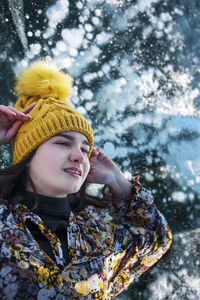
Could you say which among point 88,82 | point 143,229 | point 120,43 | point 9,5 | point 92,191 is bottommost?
point 92,191

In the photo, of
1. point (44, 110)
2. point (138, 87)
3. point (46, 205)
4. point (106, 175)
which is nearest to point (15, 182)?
point (46, 205)

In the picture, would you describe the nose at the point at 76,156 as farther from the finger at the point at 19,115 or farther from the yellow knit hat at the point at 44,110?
the finger at the point at 19,115

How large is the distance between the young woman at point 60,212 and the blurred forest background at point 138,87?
1.72 feet

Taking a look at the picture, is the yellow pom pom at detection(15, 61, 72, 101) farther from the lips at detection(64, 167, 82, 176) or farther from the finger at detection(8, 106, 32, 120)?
the lips at detection(64, 167, 82, 176)

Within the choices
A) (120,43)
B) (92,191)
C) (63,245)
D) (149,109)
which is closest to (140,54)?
(120,43)

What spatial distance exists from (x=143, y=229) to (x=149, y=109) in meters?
0.99

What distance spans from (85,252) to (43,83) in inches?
27.5

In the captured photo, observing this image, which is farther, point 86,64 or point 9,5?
point 86,64

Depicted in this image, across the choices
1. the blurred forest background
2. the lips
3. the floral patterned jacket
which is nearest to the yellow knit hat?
the lips

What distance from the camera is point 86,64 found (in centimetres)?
202

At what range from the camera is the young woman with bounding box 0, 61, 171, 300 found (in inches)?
39.3

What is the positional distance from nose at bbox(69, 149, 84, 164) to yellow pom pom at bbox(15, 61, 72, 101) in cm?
33

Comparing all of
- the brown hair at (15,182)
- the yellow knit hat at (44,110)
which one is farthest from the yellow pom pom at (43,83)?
the brown hair at (15,182)

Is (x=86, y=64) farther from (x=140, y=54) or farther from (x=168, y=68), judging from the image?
(x=168, y=68)
